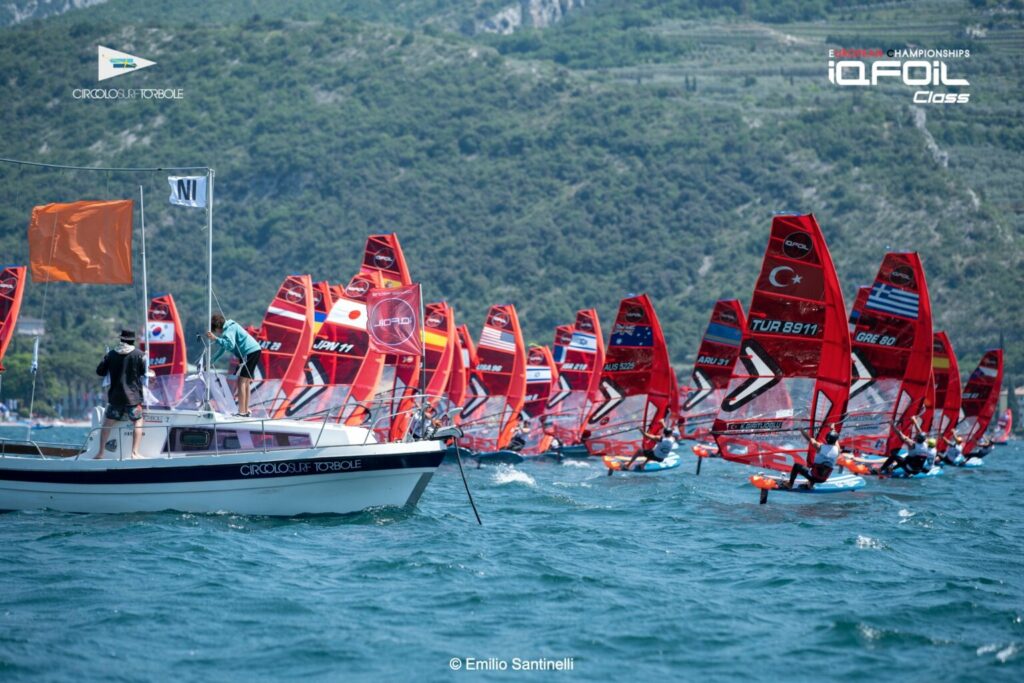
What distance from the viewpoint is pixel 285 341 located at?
44219 millimetres

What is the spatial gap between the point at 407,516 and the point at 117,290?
145 m

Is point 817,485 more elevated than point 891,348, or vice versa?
point 891,348

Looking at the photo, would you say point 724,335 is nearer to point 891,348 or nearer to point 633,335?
point 633,335

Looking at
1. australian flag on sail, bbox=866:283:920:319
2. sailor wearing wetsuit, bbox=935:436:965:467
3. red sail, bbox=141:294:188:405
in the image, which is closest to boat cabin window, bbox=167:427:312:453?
australian flag on sail, bbox=866:283:920:319

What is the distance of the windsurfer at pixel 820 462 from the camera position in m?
29.6

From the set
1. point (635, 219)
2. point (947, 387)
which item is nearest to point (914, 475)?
point (947, 387)

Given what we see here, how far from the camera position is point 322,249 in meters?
178

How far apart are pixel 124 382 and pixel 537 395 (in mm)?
34347

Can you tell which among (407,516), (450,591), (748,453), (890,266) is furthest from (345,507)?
(890,266)

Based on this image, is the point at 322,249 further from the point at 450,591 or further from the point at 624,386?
the point at 450,591

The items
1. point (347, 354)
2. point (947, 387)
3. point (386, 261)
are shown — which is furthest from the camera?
point (947, 387)

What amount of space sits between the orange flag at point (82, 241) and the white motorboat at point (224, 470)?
2680 millimetres

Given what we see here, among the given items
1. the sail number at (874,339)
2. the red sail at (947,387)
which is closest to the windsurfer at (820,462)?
the sail number at (874,339)

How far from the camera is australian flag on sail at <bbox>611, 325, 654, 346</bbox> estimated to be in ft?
143
